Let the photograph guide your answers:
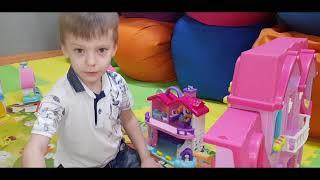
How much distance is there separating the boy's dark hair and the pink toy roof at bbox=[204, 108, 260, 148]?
185mm

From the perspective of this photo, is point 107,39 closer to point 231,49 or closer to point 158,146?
point 158,146

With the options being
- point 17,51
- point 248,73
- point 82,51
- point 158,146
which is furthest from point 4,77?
point 248,73

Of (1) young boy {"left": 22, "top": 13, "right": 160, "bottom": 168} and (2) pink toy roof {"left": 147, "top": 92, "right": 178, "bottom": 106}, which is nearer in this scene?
(1) young boy {"left": 22, "top": 13, "right": 160, "bottom": 168}

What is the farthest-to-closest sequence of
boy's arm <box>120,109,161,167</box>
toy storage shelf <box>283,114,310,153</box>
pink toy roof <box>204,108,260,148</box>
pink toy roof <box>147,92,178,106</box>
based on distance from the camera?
1. pink toy roof <box>147,92,178,106</box>
2. boy's arm <box>120,109,161,167</box>
3. toy storage shelf <box>283,114,310,153</box>
4. pink toy roof <box>204,108,260,148</box>

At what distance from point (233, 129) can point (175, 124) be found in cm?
31

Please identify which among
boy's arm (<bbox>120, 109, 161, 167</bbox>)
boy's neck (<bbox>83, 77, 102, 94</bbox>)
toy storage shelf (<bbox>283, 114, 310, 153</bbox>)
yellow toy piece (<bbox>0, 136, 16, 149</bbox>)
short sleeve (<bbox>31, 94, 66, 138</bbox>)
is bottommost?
yellow toy piece (<bbox>0, 136, 16, 149</bbox>)

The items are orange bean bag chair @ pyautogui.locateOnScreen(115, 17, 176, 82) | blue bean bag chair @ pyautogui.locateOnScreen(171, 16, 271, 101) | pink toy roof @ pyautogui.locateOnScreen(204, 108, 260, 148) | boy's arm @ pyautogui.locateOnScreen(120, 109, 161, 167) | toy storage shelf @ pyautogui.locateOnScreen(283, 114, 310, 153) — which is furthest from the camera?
orange bean bag chair @ pyautogui.locateOnScreen(115, 17, 176, 82)

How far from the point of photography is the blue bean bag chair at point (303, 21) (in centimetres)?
87

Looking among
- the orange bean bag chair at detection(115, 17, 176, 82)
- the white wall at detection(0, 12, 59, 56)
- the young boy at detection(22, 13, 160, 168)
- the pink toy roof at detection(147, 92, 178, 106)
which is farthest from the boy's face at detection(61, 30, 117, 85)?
the orange bean bag chair at detection(115, 17, 176, 82)

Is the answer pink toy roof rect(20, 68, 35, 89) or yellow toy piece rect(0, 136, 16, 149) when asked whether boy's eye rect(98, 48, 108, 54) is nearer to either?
yellow toy piece rect(0, 136, 16, 149)

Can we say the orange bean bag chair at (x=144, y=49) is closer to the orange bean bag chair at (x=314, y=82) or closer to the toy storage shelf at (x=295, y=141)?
the orange bean bag chair at (x=314, y=82)

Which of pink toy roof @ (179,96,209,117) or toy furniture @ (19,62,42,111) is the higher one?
pink toy roof @ (179,96,209,117)

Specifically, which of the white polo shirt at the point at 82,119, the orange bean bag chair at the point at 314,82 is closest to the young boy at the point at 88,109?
→ the white polo shirt at the point at 82,119

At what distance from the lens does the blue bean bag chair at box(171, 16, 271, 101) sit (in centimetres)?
102
